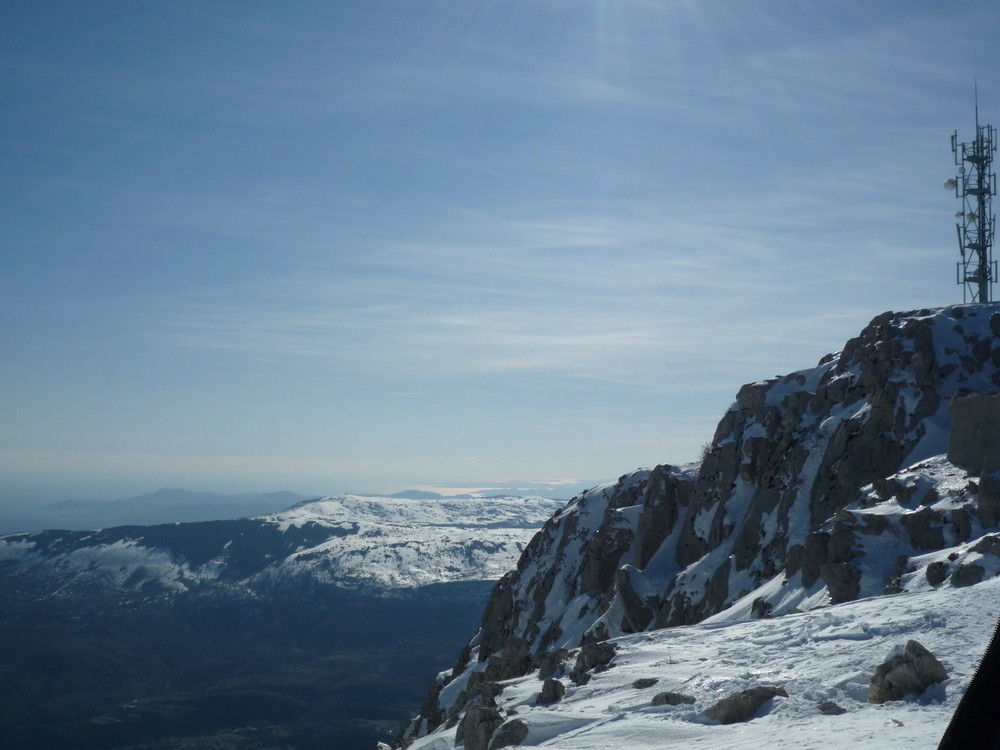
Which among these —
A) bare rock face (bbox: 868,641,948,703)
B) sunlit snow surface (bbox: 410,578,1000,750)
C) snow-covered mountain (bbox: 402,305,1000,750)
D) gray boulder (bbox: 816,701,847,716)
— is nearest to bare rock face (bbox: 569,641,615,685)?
snow-covered mountain (bbox: 402,305,1000,750)

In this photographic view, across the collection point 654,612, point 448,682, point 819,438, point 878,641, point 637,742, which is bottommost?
point 448,682

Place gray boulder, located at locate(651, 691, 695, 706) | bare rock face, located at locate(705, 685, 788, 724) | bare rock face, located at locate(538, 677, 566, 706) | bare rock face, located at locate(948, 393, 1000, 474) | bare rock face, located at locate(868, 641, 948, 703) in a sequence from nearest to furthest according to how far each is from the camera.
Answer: bare rock face, located at locate(868, 641, 948, 703) < bare rock face, located at locate(705, 685, 788, 724) < gray boulder, located at locate(651, 691, 695, 706) < bare rock face, located at locate(538, 677, 566, 706) < bare rock face, located at locate(948, 393, 1000, 474)

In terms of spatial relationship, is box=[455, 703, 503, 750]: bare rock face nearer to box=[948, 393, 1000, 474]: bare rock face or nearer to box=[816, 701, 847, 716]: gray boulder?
box=[816, 701, 847, 716]: gray boulder

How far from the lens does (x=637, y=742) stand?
67.6 ft

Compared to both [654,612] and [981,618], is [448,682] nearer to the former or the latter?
[654,612]

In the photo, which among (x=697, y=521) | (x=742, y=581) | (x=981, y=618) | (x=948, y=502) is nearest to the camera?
(x=981, y=618)

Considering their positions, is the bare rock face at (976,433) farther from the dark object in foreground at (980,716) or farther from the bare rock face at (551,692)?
the dark object in foreground at (980,716)

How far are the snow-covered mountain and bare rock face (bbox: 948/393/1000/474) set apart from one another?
0.11m

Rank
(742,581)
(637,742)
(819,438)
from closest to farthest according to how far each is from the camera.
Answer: (637,742) → (742,581) → (819,438)

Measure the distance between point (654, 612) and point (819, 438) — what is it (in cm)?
1790

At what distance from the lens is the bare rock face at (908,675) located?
60.1 ft

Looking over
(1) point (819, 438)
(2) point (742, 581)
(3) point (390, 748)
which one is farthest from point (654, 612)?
(3) point (390, 748)

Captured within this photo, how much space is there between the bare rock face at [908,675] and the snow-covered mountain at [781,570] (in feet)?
1.08

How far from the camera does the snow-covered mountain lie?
72.3 feet
